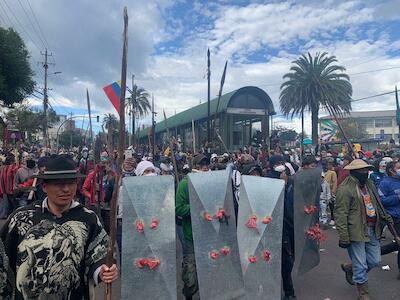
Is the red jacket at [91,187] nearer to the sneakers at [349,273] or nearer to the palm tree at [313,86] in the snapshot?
the sneakers at [349,273]

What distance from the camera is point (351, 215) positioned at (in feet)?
14.4

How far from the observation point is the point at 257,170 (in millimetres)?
4926

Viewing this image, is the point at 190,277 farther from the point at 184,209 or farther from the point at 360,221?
the point at 360,221

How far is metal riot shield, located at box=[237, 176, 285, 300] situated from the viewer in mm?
3947

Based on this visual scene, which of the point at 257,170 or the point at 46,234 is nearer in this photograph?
the point at 46,234

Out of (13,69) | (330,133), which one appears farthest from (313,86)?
(13,69)

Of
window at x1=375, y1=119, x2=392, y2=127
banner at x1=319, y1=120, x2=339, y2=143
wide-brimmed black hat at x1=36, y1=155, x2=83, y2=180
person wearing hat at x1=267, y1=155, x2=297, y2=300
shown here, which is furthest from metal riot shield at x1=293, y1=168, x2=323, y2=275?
window at x1=375, y1=119, x2=392, y2=127

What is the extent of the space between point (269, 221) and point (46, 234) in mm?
2502

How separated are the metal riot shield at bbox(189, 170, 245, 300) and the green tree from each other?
67.2 feet

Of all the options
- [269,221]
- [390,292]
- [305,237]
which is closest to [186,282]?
[269,221]

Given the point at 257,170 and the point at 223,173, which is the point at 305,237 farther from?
the point at 223,173

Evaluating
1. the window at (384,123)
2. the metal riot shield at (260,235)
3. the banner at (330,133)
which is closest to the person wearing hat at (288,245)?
the metal riot shield at (260,235)

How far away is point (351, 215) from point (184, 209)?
6.86 feet

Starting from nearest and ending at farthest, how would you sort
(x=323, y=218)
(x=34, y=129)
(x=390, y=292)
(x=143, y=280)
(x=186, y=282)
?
(x=143, y=280) → (x=186, y=282) → (x=390, y=292) → (x=323, y=218) → (x=34, y=129)
